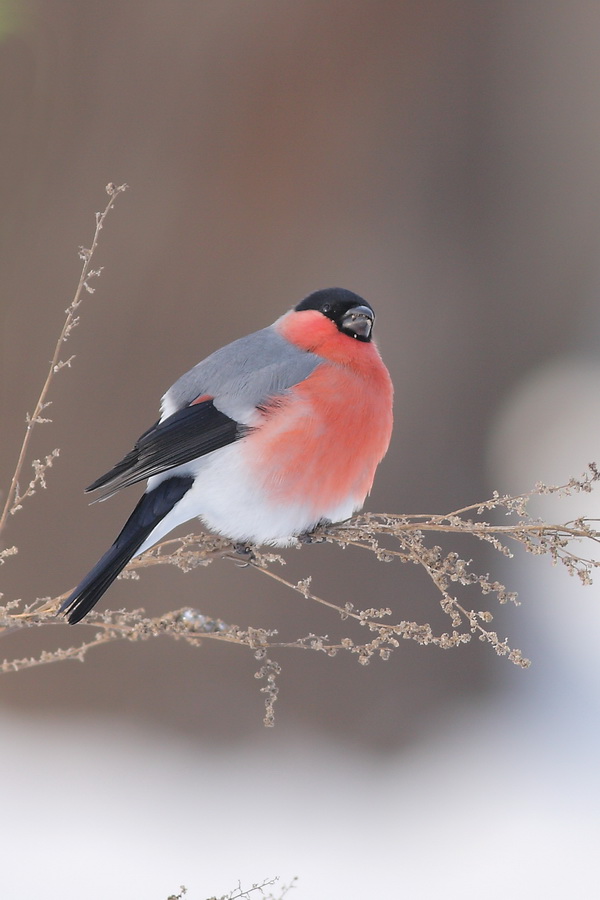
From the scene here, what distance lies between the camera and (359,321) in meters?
1.38

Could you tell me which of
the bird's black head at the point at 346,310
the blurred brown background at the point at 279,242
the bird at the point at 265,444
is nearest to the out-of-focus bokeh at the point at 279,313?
the blurred brown background at the point at 279,242

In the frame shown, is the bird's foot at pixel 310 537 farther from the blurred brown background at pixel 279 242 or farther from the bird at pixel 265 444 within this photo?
the blurred brown background at pixel 279 242

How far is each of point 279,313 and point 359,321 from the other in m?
1.17

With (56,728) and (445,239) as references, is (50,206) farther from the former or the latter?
(56,728)

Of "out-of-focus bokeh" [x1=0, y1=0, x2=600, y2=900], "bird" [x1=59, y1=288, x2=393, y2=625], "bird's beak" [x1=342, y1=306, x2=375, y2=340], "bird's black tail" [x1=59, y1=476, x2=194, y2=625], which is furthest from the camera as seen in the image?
"out-of-focus bokeh" [x1=0, y1=0, x2=600, y2=900]

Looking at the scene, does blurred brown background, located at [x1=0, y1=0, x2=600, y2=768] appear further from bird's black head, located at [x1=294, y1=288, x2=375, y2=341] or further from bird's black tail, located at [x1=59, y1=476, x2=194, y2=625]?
bird's black tail, located at [x1=59, y1=476, x2=194, y2=625]

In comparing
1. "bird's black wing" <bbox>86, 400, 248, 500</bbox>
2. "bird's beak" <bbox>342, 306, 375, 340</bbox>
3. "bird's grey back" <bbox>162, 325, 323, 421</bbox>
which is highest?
"bird's beak" <bbox>342, 306, 375, 340</bbox>

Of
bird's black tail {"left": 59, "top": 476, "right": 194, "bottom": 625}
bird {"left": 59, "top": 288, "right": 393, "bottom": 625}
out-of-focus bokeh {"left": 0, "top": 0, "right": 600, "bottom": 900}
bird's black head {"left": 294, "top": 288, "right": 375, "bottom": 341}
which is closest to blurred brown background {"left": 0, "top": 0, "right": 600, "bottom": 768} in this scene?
out-of-focus bokeh {"left": 0, "top": 0, "right": 600, "bottom": 900}

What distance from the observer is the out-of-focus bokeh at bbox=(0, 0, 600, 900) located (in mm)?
2334

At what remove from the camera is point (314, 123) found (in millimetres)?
2557

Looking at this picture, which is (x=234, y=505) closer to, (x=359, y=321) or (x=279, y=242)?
(x=359, y=321)

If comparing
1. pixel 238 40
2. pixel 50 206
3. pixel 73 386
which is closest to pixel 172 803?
pixel 73 386

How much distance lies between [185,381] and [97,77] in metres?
1.48

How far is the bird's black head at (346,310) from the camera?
138 cm
